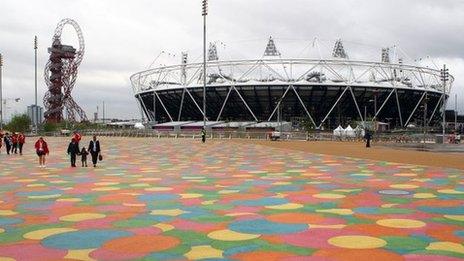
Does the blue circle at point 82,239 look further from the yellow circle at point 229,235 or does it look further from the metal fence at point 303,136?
the metal fence at point 303,136

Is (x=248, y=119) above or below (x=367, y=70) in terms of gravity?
below

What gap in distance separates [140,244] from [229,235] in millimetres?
1260

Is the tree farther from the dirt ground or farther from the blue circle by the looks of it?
the blue circle

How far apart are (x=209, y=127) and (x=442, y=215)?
7314cm

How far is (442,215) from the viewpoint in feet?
27.7

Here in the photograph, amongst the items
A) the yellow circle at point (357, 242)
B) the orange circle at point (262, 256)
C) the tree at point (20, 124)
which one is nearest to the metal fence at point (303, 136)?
the yellow circle at point (357, 242)

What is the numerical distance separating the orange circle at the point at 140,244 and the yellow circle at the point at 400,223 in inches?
130

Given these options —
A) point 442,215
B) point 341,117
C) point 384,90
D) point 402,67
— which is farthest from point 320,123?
point 442,215

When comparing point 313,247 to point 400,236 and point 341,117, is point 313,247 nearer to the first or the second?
point 400,236

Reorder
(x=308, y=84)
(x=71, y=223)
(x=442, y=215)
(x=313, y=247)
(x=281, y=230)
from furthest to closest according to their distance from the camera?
(x=308, y=84)
(x=442, y=215)
(x=71, y=223)
(x=281, y=230)
(x=313, y=247)

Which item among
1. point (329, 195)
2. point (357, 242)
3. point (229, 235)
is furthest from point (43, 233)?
point (329, 195)

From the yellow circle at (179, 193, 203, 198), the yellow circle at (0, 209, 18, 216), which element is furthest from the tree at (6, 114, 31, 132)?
the yellow circle at (0, 209, 18, 216)

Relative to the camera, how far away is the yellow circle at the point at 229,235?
672 cm

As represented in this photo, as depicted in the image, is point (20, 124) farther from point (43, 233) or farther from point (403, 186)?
point (43, 233)
